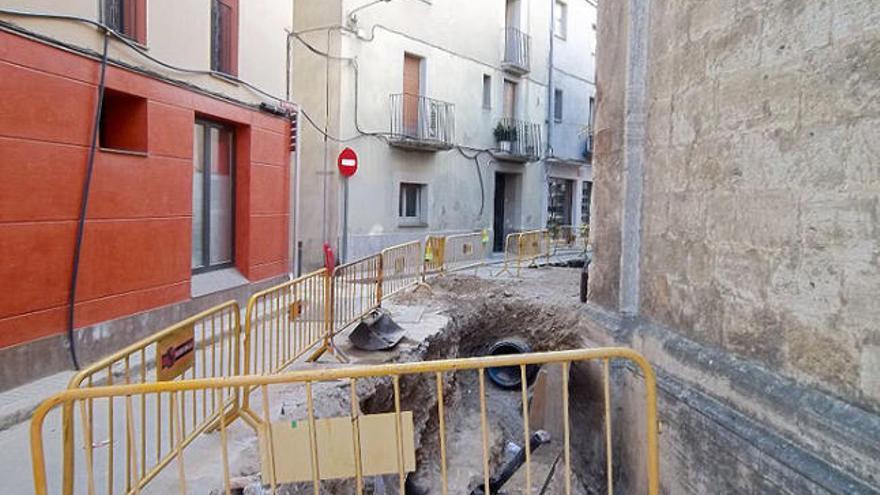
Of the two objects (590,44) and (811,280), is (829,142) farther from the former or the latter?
(590,44)

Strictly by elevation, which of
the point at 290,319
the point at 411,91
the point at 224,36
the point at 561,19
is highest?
the point at 561,19

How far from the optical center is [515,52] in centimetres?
1880

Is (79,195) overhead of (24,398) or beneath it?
overhead

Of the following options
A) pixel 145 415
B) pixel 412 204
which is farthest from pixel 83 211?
pixel 412 204

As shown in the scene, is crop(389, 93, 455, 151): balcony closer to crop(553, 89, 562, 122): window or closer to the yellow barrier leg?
crop(553, 89, 562, 122): window

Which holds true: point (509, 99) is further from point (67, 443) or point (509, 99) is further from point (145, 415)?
point (67, 443)

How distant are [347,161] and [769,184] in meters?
10.7

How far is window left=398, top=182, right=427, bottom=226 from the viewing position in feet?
51.1

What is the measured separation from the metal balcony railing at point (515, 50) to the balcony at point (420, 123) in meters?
3.45

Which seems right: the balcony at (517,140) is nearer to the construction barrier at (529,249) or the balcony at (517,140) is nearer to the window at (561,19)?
the construction barrier at (529,249)

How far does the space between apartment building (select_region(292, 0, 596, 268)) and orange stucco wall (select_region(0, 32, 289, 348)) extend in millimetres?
5829

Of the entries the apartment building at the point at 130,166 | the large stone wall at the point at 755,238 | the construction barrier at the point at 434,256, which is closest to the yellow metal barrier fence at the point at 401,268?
the construction barrier at the point at 434,256

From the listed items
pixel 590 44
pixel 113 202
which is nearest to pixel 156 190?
pixel 113 202

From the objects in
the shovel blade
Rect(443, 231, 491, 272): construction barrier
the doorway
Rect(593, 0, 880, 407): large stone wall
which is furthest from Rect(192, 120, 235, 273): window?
the doorway
